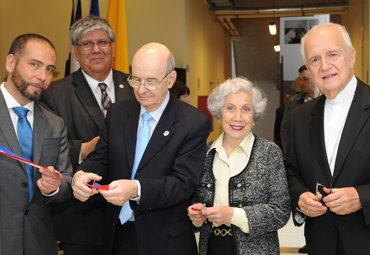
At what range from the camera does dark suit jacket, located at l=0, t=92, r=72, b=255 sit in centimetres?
240

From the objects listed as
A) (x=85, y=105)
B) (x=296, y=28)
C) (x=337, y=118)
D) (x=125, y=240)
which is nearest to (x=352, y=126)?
(x=337, y=118)

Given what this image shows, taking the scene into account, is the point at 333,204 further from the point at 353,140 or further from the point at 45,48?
the point at 45,48

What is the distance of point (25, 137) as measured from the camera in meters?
2.52

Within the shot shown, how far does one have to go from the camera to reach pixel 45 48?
260 centimetres

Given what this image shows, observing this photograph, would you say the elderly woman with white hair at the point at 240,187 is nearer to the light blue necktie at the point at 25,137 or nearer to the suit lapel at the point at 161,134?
the suit lapel at the point at 161,134

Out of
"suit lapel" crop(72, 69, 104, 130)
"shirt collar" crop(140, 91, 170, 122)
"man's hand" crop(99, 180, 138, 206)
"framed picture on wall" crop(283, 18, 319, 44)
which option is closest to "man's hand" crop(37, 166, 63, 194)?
"man's hand" crop(99, 180, 138, 206)

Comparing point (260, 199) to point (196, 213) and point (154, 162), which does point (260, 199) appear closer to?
point (196, 213)

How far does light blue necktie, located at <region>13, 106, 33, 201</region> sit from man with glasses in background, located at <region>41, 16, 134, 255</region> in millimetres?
424

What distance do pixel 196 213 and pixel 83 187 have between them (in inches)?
25.5

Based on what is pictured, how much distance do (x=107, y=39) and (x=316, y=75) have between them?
1.68 meters

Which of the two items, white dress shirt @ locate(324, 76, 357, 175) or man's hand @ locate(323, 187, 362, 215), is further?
white dress shirt @ locate(324, 76, 357, 175)

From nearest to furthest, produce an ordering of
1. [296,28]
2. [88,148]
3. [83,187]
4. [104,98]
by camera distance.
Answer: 1. [83,187]
2. [88,148]
3. [104,98]
4. [296,28]

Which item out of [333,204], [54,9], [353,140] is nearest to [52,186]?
[333,204]

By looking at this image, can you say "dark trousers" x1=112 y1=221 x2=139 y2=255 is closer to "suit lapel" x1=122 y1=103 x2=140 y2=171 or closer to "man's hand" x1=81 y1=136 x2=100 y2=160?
"suit lapel" x1=122 y1=103 x2=140 y2=171
